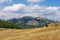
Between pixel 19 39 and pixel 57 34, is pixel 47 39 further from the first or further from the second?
pixel 19 39

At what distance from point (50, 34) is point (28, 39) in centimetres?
323

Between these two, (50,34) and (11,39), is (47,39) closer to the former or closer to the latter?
(50,34)

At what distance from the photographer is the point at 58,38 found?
21.8 metres

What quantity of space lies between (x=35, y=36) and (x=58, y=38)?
11.7ft

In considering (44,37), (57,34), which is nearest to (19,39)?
(44,37)

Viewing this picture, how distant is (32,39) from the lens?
2309cm

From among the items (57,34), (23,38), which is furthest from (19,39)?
(57,34)

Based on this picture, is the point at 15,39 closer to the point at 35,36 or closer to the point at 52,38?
the point at 35,36

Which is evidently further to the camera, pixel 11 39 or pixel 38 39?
pixel 11 39

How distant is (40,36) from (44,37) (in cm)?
78

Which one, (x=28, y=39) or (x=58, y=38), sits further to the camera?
(x=28, y=39)

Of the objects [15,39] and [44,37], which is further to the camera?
[15,39]

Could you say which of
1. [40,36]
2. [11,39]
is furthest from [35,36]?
[11,39]

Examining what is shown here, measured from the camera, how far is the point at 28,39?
23422 millimetres
